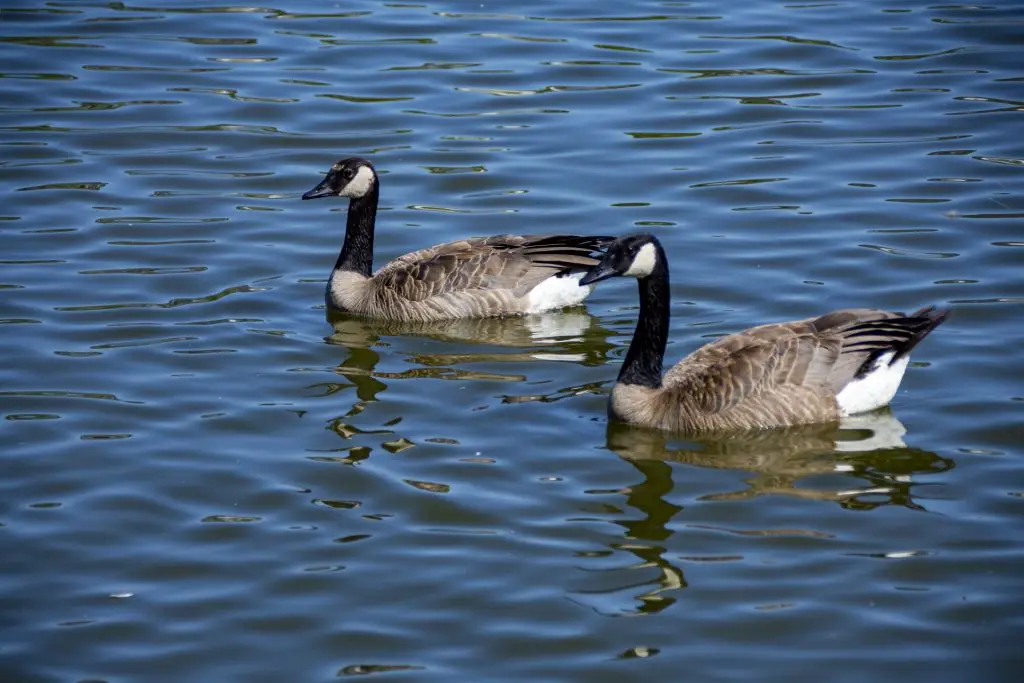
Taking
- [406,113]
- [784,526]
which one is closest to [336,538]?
[784,526]

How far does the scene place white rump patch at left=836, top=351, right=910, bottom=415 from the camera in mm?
9688

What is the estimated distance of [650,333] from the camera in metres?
10.1

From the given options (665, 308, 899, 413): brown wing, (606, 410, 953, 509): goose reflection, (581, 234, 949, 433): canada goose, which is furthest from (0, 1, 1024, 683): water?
(665, 308, 899, 413): brown wing

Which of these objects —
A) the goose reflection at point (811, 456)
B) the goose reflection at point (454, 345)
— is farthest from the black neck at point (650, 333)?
the goose reflection at point (454, 345)

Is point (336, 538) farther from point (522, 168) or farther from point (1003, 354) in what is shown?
point (522, 168)

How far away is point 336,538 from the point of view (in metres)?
8.55

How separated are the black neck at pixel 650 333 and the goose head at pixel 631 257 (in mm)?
39

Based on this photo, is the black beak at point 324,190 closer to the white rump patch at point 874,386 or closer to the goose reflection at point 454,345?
the goose reflection at point 454,345

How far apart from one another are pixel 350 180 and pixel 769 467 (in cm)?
501

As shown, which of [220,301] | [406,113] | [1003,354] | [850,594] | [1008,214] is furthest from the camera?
[406,113]

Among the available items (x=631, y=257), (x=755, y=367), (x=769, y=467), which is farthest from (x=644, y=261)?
(x=769, y=467)

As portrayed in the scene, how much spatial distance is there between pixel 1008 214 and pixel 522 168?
4.76 metres

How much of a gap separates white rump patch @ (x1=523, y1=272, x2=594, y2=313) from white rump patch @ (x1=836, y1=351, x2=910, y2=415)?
120 inches

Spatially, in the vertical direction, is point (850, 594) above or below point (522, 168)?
below
